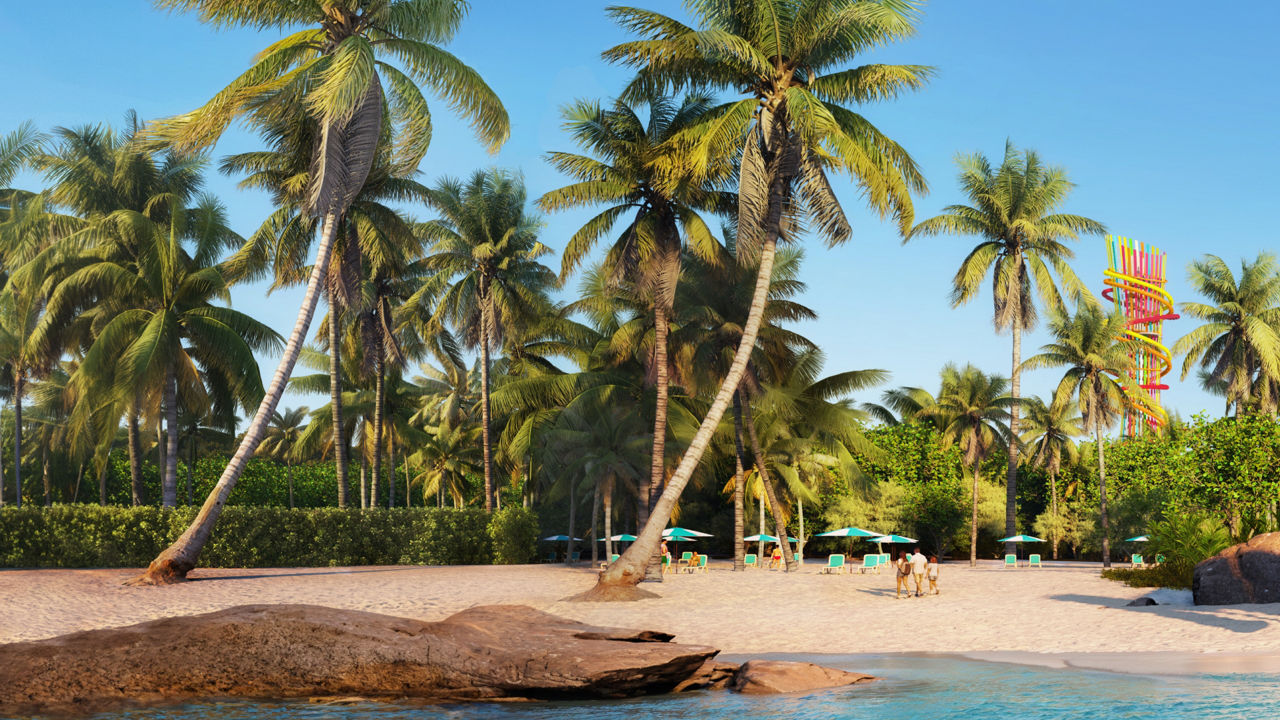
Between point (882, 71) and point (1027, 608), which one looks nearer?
point (1027, 608)

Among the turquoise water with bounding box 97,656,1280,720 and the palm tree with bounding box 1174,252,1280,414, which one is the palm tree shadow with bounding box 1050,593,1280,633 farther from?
the palm tree with bounding box 1174,252,1280,414

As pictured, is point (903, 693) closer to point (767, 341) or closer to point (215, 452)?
point (767, 341)

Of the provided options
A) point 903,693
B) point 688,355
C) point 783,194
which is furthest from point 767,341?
point 903,693

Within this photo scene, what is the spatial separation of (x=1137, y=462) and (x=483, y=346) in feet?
143

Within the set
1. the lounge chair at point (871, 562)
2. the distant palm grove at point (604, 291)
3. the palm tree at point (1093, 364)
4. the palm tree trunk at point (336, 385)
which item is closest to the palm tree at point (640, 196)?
the distant palm grove at point (604, 291)

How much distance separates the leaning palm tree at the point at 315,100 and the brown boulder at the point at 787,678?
47.5 ft

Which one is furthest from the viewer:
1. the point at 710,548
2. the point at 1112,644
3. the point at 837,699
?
the point at 710,548

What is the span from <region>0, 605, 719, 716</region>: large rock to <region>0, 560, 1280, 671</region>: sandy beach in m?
4.53

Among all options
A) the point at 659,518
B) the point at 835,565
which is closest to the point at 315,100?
the point at 659,518

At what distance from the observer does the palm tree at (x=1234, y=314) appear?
162 feet

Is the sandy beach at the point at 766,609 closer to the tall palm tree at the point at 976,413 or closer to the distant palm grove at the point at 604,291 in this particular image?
the distant palm grove at the point at 604,291

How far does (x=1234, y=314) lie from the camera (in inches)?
1959

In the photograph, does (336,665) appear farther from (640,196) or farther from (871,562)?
(871,562)

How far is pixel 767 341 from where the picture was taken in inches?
1384
